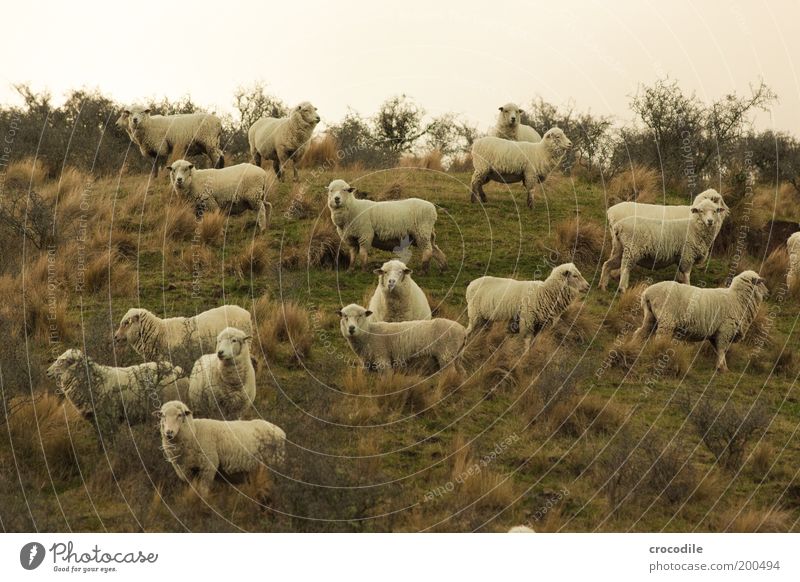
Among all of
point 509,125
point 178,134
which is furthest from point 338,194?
point 509,125

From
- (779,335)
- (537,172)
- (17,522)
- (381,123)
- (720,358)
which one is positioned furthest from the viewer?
(381,123)

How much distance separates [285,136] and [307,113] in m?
0.60

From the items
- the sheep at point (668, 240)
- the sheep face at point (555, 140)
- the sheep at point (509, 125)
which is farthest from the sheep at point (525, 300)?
the sheep at point (509, 125)

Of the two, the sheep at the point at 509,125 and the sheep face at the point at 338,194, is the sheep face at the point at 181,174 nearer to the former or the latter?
the sheep face at the point at 338,194

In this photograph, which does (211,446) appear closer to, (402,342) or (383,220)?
(402,342)

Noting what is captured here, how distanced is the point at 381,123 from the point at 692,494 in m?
19.9

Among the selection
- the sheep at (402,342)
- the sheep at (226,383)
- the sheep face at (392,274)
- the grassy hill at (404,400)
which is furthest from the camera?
the sheep face at (392,274)

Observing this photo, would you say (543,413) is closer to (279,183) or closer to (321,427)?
(321,427)

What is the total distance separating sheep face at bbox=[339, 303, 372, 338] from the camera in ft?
49.0

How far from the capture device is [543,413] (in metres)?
14.7

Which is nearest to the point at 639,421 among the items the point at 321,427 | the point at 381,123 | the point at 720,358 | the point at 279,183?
the point at 720,358

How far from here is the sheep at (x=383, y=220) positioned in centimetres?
1872

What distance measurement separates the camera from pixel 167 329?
1534 cm

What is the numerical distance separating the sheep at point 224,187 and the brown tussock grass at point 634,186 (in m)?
7.06
